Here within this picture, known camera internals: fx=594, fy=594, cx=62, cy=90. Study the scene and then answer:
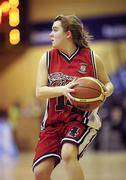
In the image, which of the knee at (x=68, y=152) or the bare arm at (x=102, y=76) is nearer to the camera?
the knee at (x=68, y=152)

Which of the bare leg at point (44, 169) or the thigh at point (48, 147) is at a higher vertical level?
the thigh at point (48, 147)

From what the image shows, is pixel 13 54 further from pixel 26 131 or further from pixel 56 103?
pixel 56 103

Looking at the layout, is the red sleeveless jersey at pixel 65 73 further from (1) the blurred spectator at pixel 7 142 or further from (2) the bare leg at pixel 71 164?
(1) the blurred spectator at pixel 7 142

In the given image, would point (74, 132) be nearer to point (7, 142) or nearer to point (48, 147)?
point (48, 147)

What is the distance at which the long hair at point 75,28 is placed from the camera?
5.59 m

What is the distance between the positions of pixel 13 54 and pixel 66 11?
2.52m

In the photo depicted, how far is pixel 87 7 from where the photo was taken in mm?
18984

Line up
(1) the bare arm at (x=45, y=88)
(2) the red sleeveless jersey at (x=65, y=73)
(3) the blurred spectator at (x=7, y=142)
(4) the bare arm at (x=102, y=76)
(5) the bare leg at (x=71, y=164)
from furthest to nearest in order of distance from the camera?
(3) the blurred spectator at (x=7, y=142)
(4) the bare arm at (x=102, y=76)
(2) the red sleeveless jersey at (x=65, y=73)
(1) the bare arm at (x=45, y=88)
(5) the bare leg at (x=71, y=164)

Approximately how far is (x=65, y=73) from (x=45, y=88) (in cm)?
24

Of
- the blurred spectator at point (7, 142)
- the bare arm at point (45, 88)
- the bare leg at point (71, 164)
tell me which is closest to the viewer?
the bare leg at point (71, 164)

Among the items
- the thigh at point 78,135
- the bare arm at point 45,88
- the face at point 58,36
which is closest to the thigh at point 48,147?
the thigh at point 78,135

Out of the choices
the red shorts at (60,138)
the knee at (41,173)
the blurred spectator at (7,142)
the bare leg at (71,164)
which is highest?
the red shorts at (60,138)

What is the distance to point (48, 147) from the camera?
17.6ft

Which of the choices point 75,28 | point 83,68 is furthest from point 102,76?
point 75,28
